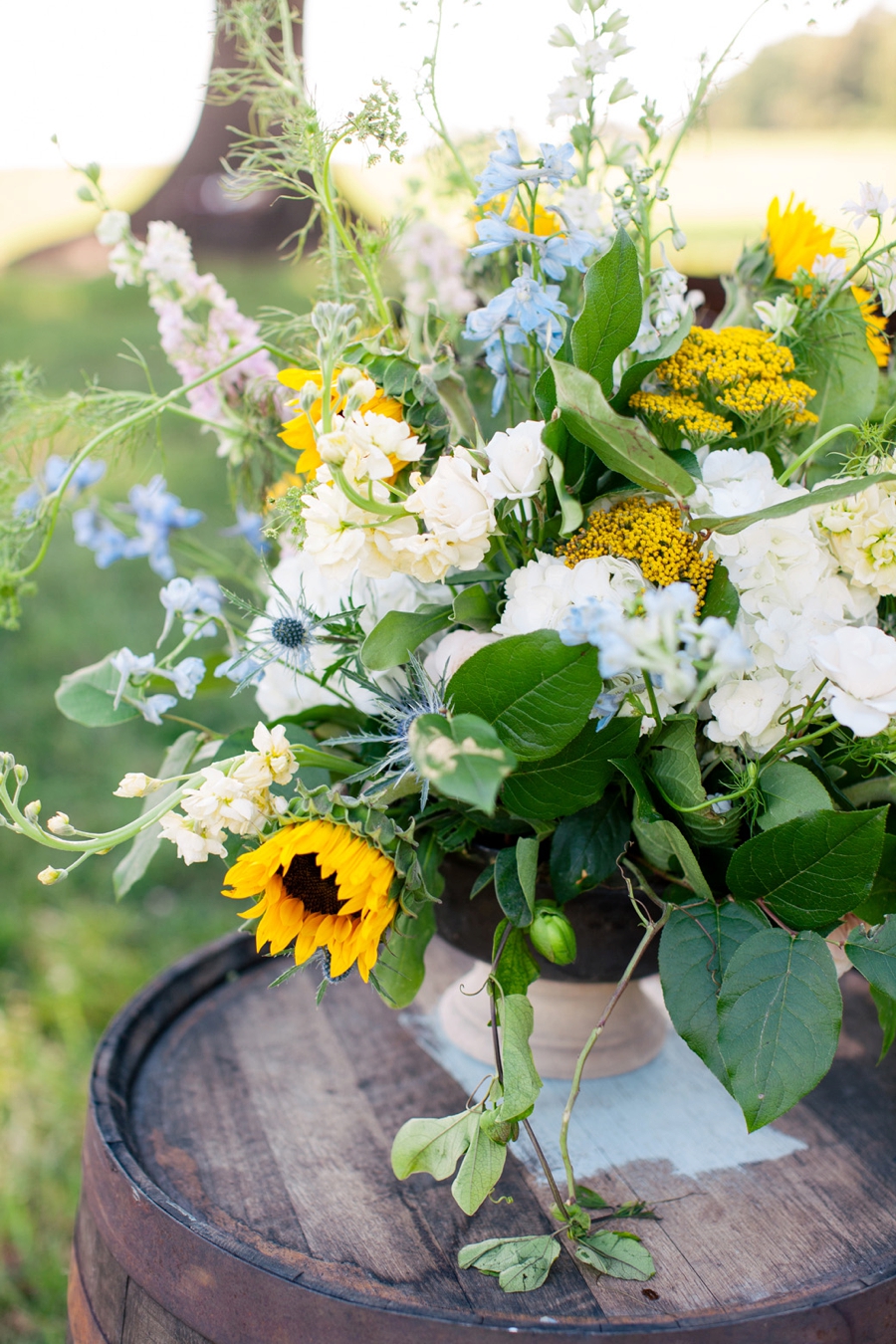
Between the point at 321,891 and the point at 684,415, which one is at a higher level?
the point at 684,415

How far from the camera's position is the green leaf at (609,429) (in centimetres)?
49

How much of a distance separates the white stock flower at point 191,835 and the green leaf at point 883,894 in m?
0.37

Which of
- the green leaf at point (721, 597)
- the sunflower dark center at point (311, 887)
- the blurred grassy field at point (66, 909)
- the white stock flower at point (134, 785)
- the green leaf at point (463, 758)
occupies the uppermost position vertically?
the green leaf at point (721, 597)

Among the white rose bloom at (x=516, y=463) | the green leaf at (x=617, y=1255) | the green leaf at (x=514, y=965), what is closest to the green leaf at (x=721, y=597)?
the white rose bloom at (x=516, y=463)

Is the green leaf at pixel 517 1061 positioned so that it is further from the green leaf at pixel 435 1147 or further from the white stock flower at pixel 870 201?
the white stock flower at pixel 870 201

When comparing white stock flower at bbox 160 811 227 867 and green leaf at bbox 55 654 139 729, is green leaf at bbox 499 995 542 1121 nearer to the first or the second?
white stock flower at bbox 160 811 227 867

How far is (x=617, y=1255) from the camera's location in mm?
567

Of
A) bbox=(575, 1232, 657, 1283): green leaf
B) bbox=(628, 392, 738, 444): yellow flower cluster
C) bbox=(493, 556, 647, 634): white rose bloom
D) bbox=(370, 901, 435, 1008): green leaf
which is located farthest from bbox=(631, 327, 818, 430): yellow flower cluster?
bbox=(575, 1232, 657, 1283): green leaf

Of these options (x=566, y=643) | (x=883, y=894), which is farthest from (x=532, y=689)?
(x=883, y=894)

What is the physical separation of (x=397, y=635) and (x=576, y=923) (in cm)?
24

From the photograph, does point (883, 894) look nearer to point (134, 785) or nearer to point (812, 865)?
point (812, 865)

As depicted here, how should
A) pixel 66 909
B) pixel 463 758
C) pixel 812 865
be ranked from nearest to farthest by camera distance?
1. pixel 463 758
2. pixel 812 865
3. pixel 66 909

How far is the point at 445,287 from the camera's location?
84 centimetres

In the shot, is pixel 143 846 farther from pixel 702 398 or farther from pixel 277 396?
pixel 702 398
